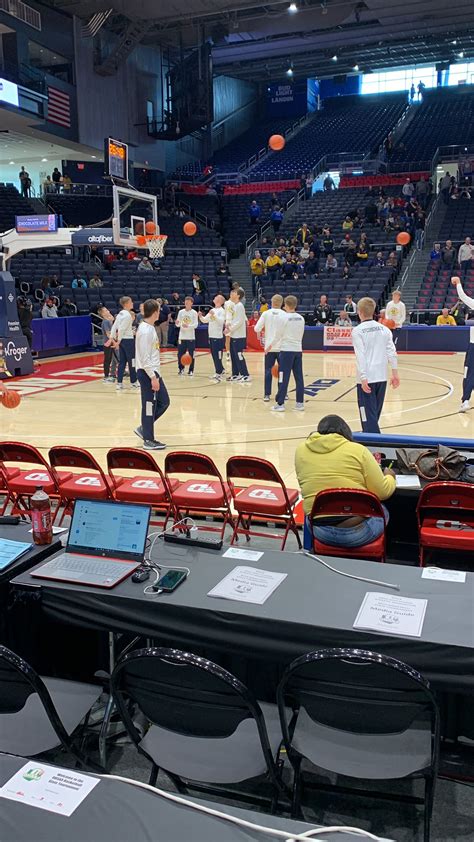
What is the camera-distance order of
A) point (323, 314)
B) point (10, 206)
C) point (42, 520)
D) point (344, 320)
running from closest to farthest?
point (42, 520), point (344, 320), point (323, 314), point (10, 206)

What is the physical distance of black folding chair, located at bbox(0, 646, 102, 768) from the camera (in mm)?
2391

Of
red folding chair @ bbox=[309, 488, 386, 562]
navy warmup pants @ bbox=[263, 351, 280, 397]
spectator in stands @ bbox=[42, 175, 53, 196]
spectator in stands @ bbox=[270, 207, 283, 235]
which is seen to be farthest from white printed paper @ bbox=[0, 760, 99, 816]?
spectator in stands @ bbox=[42, 175, 53, 196]

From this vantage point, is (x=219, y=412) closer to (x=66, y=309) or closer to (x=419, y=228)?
(x=66, y=309)

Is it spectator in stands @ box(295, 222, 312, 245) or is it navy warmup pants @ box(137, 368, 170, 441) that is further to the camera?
spectator in stands @ box(295, 222, 312, 245)

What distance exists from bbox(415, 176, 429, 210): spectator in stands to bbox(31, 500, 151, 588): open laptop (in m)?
26.1

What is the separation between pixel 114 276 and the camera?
2383cm

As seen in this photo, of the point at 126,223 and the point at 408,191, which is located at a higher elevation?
the point at 408,191

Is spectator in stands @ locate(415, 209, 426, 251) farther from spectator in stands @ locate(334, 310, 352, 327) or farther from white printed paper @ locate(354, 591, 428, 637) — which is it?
white printed paper @ locate(354, 591, 428, 637)

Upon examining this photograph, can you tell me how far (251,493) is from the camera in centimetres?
545

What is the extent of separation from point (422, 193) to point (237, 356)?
17.6 meters

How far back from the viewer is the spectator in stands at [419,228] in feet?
80.2

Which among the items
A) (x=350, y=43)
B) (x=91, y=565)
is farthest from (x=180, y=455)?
(x=350, y=43)

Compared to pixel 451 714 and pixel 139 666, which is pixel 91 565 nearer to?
pixel 139 666

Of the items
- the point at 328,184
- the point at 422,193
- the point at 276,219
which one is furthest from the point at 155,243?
the point at 328,184
